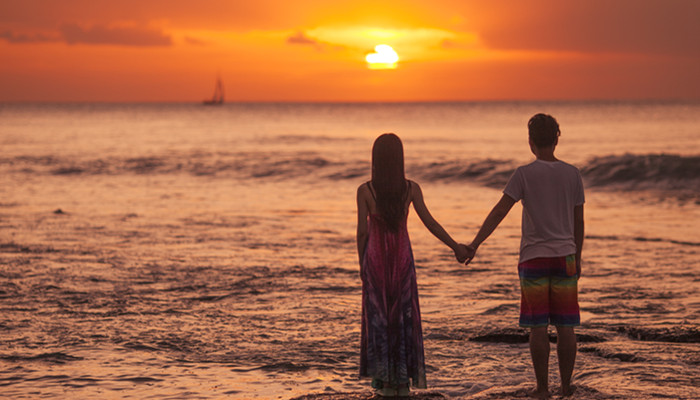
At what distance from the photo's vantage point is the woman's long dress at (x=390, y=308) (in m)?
4.93

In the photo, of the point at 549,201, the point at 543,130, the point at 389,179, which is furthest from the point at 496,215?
the point at 389,179

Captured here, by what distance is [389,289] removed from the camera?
4.96m

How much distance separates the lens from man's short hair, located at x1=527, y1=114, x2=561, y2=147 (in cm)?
491

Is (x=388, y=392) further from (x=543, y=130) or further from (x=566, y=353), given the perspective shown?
(x=543, y=130)

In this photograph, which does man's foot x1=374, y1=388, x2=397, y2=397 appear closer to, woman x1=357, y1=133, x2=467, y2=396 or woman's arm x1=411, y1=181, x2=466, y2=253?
woman x1=357, y1=133, x2=467, y2=396

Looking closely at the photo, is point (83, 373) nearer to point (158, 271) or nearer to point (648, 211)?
point (158, 271)

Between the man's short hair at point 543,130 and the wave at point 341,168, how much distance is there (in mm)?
18252

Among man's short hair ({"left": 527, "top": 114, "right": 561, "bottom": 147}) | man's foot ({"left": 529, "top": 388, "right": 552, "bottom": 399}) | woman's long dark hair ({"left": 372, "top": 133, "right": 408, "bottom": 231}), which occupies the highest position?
man's short hair ({"left": 527, "top": 114, "right": 561, "bottom": 147})

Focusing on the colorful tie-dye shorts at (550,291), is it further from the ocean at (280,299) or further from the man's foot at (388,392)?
the man's foot at (388,392)

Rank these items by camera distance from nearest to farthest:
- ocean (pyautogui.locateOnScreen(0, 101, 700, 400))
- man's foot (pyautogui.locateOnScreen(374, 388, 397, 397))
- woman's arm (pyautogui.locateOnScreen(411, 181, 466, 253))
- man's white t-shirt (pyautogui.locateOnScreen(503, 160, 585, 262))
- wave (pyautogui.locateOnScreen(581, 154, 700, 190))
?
man's white t-shirt (pyautogui.locateOnScreen(503, 160, 585, 262)), woman's arm (pyautogui.locateOnScreen(411, 181, 466, 253)), man's foot (pyautogui.locateOnScreen(374, 388, 397, 397)), ocean (pyautogui.locateOnScreen(0, 101, 700, 400)), wave (pyautogui.locateOnScreen(581, 154, 700, 190))

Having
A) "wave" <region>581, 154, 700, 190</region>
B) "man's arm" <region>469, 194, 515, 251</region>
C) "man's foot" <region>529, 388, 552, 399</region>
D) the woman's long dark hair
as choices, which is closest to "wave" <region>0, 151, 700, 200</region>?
"wave" <region>581, 154, 700, 190</region>

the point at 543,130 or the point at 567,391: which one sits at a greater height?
the point at 543,130

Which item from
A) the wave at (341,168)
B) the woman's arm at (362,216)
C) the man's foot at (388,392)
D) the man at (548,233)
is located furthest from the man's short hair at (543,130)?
the wave at (341,168)

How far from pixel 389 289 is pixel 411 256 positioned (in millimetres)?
248
